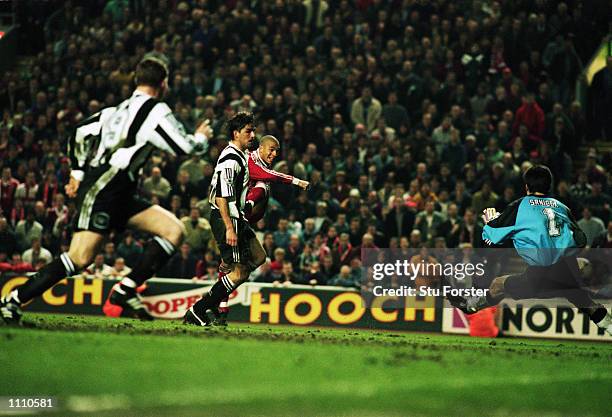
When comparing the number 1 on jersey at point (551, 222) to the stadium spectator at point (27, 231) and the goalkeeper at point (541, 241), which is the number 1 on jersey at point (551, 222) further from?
the stadium spectator at point (27, 231)

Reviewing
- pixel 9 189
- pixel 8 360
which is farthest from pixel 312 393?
pixel 9 189

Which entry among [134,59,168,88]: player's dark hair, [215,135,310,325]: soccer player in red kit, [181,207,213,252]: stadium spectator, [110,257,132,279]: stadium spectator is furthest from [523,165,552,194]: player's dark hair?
[110,257,132,279]: stadium spectator

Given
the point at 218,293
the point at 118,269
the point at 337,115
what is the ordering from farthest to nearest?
the point at 337,115, the point at 118,269, the point at 218,293

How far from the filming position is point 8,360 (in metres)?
7.37

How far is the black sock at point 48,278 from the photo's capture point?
9086 millimetres

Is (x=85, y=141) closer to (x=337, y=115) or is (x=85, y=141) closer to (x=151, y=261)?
(x=151, y=261)

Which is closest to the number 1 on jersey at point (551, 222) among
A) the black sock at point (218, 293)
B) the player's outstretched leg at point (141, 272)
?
the black sock at point (218, 293)

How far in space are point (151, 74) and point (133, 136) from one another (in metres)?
0.60

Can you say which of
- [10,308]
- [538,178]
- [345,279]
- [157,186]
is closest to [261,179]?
[538,178]

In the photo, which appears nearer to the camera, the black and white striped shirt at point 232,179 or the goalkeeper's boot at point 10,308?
the goalkeeper's boot at point 10,308

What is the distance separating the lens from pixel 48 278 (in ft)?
29.9

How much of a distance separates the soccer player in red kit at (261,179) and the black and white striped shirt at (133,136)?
2673 millimetres

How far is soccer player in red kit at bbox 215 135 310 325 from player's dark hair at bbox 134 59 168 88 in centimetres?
260

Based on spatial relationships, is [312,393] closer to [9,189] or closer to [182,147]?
[182,147]
